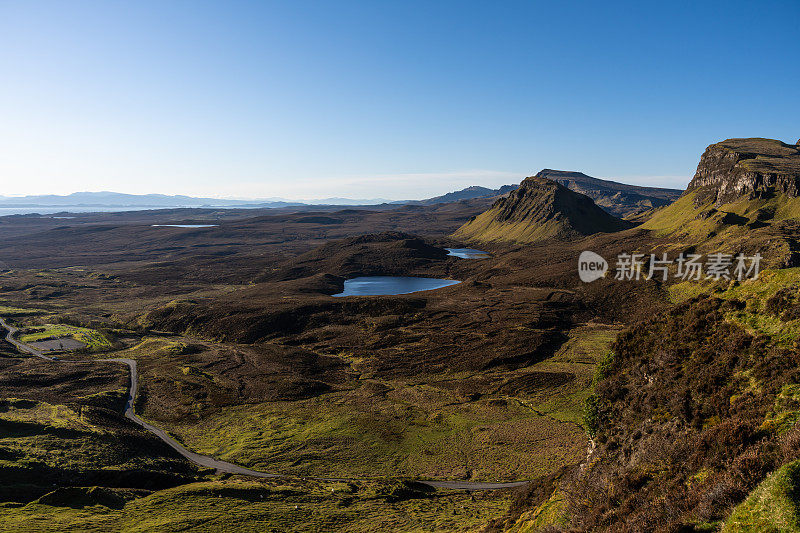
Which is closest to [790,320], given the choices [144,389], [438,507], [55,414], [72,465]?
[438,507]

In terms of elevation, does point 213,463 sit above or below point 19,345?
below

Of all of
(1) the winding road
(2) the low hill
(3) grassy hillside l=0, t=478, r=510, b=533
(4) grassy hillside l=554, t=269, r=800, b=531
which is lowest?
(1) the winding road

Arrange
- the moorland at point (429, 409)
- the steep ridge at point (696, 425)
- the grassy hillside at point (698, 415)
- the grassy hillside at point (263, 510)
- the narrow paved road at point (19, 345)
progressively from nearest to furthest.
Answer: the steep ridge at point (696, 425) → the grassy hillside at point (698, 415) → the moorland at point (429, 409) → the grassy hillside at point (263, 510) → the narrow paved road at point (19, 345)

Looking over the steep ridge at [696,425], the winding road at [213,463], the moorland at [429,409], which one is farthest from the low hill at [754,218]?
the winding road at [213,463]

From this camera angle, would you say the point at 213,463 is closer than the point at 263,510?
No

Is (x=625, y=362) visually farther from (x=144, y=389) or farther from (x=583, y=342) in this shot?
(x=144, y=389)

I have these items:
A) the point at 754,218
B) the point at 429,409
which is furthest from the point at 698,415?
the point at 754,218

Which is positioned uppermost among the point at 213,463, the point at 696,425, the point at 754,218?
the point at 754,218

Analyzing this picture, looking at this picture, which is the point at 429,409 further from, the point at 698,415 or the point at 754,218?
the point at 754,218

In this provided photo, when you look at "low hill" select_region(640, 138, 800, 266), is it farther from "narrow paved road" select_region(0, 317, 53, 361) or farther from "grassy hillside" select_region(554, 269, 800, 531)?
"narrow paved road" select_region(0, 317, 53, 361)

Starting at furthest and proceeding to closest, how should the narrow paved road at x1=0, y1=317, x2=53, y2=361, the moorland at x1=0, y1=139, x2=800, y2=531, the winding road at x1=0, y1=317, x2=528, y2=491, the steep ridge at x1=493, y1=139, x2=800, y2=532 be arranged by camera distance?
1. the narrow paved road at x1=0, y1=317, x2=53, y2=361
2. the winding road at x1=0, y1=317, x2=528, y2=491
3. the moorland at x1=0, y1=139, x2=800, y2=531
4. the steep ridge at x1=493, y1=139, x2=800, y2=532

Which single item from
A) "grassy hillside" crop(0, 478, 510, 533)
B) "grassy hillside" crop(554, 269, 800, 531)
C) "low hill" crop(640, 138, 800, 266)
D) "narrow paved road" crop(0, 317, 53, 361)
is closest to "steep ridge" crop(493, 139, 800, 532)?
"grassy hillside" crop(554, 269, 800, 531)

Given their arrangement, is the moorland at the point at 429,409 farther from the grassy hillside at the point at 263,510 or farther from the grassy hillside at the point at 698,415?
the grassy hillside at the point at 263,510
